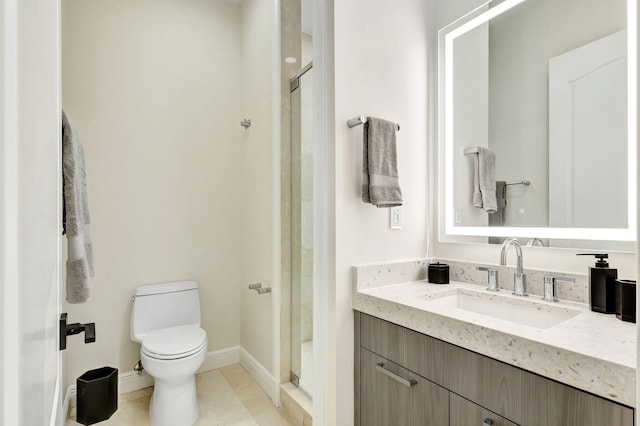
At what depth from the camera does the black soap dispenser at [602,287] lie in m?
1.11

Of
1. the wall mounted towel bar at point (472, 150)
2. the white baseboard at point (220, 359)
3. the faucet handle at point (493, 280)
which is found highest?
the wall mounted towel bar at point (472, 150)

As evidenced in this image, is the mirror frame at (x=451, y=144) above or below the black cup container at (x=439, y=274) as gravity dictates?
above

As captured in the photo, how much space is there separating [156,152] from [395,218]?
1.69 metres

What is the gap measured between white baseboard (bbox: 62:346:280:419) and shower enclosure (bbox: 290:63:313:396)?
0.18 m

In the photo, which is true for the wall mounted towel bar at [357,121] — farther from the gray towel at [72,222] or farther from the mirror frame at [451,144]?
the gray towel at [72,222]

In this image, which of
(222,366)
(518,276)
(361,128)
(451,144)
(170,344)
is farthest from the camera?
(222,366)

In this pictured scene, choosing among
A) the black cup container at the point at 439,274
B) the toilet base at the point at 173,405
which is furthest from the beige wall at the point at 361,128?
the toilet base at the point at 173,405

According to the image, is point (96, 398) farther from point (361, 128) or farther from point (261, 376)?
point (361, 128)

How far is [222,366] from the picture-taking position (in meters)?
2.48

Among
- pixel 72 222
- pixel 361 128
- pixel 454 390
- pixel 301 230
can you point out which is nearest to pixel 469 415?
pixel 454 390

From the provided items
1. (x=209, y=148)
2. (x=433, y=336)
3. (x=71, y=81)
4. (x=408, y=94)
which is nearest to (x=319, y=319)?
(x=433, y=336)

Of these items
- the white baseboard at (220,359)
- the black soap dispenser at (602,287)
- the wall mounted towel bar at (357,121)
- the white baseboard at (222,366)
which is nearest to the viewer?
the black soap dispenser at (602,287)

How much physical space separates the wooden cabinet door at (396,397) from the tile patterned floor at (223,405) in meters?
0.68

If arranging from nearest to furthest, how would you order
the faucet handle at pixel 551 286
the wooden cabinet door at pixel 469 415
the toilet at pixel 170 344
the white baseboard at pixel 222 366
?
the wooden cabinet door at pixel 469 415
the faucet handle at pixel 551 286
the toilet at pixel 170 344
the white baseboard at pixel 222 366
